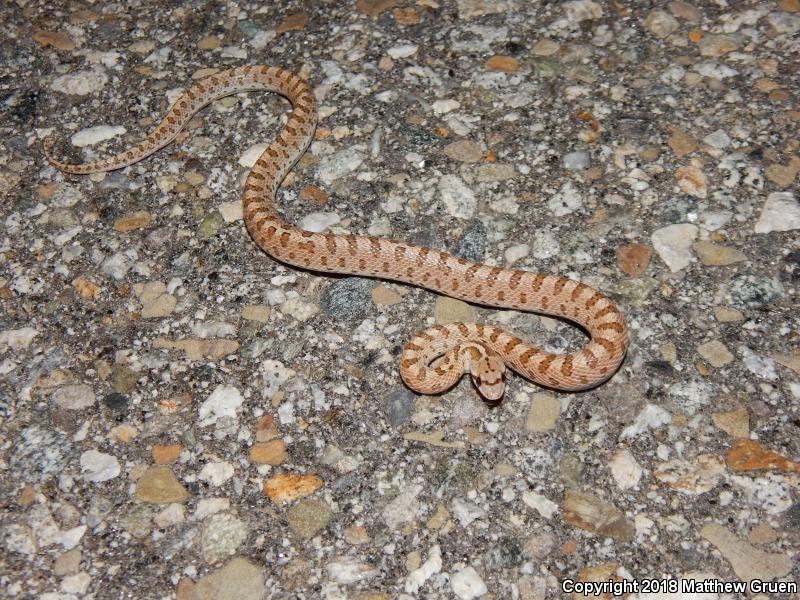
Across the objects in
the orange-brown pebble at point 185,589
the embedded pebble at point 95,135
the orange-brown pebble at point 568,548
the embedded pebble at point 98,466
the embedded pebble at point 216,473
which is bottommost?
the orange-brown pebble at point 185,589

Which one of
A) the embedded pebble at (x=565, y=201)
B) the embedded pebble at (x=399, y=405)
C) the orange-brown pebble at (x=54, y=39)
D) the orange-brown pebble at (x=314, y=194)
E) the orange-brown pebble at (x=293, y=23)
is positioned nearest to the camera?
the embedded pebble at (x=399, y=405)

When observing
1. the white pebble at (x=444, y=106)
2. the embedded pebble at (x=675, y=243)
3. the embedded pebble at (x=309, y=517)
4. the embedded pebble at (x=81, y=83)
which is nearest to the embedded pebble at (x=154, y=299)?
the embedded pebble at (x=309, y=517)

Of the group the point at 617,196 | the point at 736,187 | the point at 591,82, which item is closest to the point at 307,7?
the point at 591,82

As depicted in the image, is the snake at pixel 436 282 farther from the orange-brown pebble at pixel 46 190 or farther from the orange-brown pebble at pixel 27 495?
the orange-brown pebble at pixel 27 495

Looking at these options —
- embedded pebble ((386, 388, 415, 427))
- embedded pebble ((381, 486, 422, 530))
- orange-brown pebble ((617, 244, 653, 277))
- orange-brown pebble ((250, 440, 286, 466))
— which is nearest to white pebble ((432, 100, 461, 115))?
orange-brown pebble ((617, 244, 653, 277))

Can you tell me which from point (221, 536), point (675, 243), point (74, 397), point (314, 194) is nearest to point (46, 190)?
point (74, 397)

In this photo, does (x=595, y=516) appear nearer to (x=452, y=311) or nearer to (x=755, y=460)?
(x=755, y=460)

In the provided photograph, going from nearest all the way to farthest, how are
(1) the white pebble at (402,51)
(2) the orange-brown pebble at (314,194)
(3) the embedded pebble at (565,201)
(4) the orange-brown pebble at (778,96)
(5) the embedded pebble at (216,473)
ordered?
(5) the embedded pebble at (216,473)
(3) the embedded pebble at (565,201)
(2) the orange-brown pebble at (314,194)
(4) the orange-brown pebble at (778,96)
(1) the white pebble at (402,51)

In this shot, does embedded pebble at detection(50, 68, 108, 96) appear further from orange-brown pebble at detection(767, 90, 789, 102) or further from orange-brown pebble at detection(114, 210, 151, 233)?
orange-brown pebble at detection(767, 90, 789, 102)
